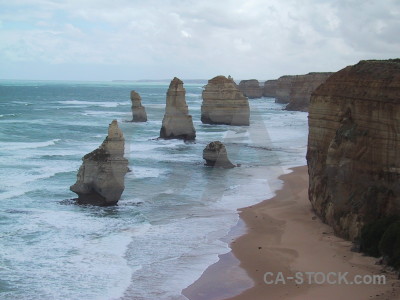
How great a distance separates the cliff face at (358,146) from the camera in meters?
17.0

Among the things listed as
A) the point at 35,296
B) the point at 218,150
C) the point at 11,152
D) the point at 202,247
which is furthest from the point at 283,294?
the point at 11,152

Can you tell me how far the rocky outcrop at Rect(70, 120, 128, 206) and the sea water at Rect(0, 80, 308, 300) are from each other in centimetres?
61

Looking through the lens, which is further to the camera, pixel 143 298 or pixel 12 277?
pixel 12 277

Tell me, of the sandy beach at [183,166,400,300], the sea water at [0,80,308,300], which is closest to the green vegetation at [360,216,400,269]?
the sandy beach at [183,166,400,300]

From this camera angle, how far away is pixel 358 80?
19.1 meters

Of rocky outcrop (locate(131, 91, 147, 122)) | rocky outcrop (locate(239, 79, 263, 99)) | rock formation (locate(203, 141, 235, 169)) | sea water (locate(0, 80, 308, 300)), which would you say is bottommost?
sea water (locate(0, 80, 308, 300))

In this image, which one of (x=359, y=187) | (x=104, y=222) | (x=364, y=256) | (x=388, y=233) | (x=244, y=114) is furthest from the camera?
(x=244, y=114)

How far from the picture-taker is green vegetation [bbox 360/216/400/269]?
592 inches

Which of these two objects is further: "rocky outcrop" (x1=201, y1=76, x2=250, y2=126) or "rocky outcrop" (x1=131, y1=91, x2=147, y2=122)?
"rocky outcrop" (x1=131, y1=91, x2=147, y2=122)

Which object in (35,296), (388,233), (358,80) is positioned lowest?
(35,296)

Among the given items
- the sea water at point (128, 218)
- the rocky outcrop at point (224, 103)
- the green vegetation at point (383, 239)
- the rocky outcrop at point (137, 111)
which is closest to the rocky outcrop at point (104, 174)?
the sea water at point (128, 218)

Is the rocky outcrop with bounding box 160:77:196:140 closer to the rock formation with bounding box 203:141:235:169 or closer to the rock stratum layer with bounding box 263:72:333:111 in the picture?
the rock formation with bounding box 203:141:235:169

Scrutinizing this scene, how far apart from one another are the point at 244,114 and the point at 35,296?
49.8 meters

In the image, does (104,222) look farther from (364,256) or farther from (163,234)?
(364,256)
